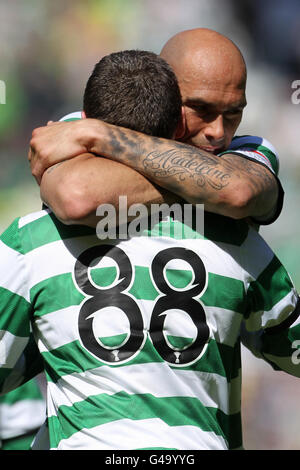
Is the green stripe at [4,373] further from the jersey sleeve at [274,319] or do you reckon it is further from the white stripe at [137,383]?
the jersey sleeve at [274,319]

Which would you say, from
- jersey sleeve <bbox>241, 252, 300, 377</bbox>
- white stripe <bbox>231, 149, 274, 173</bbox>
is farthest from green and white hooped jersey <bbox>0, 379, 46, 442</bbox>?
white stripe <bbox>231, 149, 274, 173</bbox>

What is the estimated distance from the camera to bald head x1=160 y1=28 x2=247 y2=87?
169cm

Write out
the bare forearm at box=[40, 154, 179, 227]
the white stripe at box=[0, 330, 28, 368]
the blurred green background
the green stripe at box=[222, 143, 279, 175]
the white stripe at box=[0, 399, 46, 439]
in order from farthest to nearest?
1. the blurred green background
2. the white stripe at box=[0, 399, 46, 439]
3. the green stripe at box=[222, 143, 279, 175]
4. the white stripe at box=[0, 330, 28, 368]
5. the bare forearm at box=[40, 154, 179, 227]

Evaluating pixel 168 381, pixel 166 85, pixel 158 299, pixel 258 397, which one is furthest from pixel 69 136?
pixel 258 397

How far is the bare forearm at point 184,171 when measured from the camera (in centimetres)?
132

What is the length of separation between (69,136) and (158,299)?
363 millimetres

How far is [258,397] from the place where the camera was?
3.85m

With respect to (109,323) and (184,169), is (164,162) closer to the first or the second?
(184,169)

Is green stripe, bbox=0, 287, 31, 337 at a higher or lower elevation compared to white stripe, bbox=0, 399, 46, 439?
higher

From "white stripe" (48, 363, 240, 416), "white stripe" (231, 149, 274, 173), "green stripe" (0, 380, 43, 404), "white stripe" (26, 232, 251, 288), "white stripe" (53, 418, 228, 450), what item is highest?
"white stripe" (231, 149, 274, 173)

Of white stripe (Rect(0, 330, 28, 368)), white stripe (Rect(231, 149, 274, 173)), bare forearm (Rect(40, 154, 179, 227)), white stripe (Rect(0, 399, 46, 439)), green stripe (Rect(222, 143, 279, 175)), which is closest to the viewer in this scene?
bare forearm (Rect(40, 154, 179, 227))

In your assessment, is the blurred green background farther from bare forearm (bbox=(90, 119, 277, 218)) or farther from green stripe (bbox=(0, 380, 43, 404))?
bare forearm (bbox=(90, 119, 277, 218))
